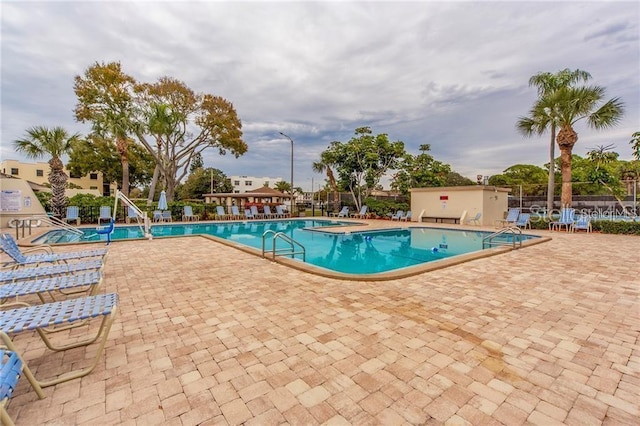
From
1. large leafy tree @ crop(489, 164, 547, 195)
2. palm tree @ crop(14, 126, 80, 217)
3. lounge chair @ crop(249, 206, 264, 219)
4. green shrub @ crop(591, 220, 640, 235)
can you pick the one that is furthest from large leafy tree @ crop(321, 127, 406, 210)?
→ large leafy tree @ crop(489, 164, 547, 195)

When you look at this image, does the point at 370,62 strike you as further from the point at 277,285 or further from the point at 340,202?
the point at 340,202

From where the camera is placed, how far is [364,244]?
11.0 metres

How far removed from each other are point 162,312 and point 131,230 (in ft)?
42.4

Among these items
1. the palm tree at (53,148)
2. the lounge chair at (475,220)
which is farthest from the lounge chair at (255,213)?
the lounge chair at (475,220)

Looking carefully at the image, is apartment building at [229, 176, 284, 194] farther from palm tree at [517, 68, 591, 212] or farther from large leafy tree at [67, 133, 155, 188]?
palm tree at [517, 68, 591, 212]

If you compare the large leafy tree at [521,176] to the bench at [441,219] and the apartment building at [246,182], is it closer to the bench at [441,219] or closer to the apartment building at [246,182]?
the bench at [441,219]

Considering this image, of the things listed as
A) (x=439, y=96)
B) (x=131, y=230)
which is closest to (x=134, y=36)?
(x=131, y=230)

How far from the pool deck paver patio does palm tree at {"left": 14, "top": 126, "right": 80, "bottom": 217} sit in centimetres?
1422

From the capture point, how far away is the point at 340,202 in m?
22.7

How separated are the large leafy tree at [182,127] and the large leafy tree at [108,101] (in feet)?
2.63

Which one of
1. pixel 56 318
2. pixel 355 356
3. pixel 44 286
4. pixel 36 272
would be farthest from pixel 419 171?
pixel 56 318

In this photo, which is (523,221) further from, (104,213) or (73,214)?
(73,214)

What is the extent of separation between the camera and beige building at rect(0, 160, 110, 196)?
39094 millimetres

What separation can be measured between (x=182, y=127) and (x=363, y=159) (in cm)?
→ 1298
